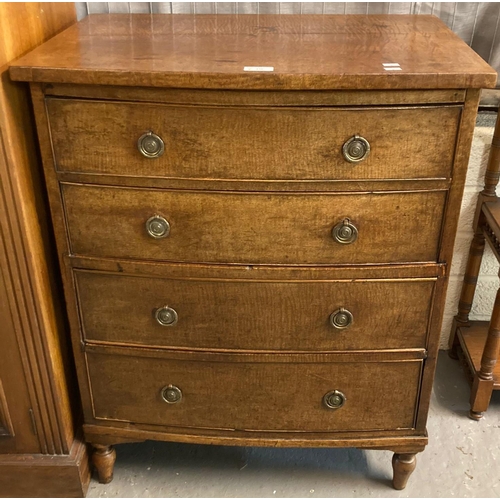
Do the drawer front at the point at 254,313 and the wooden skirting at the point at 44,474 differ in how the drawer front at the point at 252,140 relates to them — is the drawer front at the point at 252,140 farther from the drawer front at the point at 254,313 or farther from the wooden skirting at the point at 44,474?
the wooden skirting at the point at 44,474

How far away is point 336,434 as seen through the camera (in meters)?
1.59

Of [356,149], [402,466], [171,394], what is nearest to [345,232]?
[356,149]

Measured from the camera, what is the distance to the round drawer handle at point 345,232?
132 cm

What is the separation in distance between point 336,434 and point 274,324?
368mm

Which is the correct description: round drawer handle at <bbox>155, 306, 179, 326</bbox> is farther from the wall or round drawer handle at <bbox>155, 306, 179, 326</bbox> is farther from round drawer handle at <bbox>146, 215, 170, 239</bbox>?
the wall

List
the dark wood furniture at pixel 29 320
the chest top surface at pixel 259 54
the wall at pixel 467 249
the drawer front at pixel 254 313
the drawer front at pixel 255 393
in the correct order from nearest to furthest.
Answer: the chest top surface at pixel 259 54, the dark wood furniture at pixel 29 320, the drawer front at pixel 254 313, the drawer front at pixel 255 393, the wall at pixel 467 249

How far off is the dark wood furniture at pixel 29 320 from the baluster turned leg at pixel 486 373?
1.15 metres

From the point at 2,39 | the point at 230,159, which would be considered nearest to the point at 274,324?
the point at 230,159

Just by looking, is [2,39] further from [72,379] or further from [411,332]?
[411,332]

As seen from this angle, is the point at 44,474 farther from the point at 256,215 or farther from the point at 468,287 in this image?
the point at 468,287

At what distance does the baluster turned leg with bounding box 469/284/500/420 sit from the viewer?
1.79m

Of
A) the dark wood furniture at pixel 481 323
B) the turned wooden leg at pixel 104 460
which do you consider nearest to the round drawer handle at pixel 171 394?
the turned wooden leg at pixel 104 460

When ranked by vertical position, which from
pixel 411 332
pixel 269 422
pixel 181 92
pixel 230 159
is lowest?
pixel 269 422

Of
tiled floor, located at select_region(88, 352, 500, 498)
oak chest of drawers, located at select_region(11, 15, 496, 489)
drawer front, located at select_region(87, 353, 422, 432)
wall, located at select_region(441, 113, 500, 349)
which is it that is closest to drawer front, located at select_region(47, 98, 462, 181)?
oak chest of drawers, located at select_region(11, 15, 496, 489)
